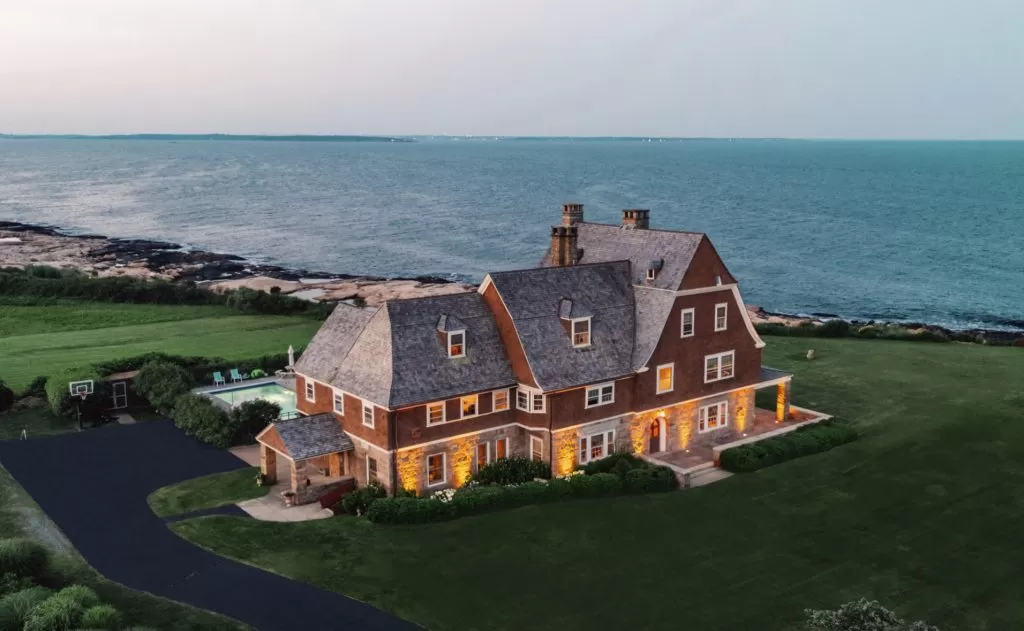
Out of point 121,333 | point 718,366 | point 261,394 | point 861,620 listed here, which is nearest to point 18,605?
point 861,620

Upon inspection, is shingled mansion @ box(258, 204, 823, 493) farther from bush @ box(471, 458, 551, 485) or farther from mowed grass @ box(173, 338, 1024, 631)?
mowed grass @ box(173, 338, 1024, 631)

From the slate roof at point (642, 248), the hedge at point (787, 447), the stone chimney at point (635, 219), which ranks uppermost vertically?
the stone chimney at point (635, 219)

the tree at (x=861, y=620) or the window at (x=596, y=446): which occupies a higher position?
the tree at (x=861, y=620)

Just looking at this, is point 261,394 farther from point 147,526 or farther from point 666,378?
point 666,378

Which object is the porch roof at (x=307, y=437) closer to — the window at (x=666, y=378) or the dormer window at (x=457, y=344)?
the dormer window at (x=457, y=344)

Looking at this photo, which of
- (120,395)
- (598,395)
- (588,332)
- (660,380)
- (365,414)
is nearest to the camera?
(365,414)

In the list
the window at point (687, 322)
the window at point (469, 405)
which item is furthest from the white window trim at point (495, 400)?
the window at point (687, 322)
